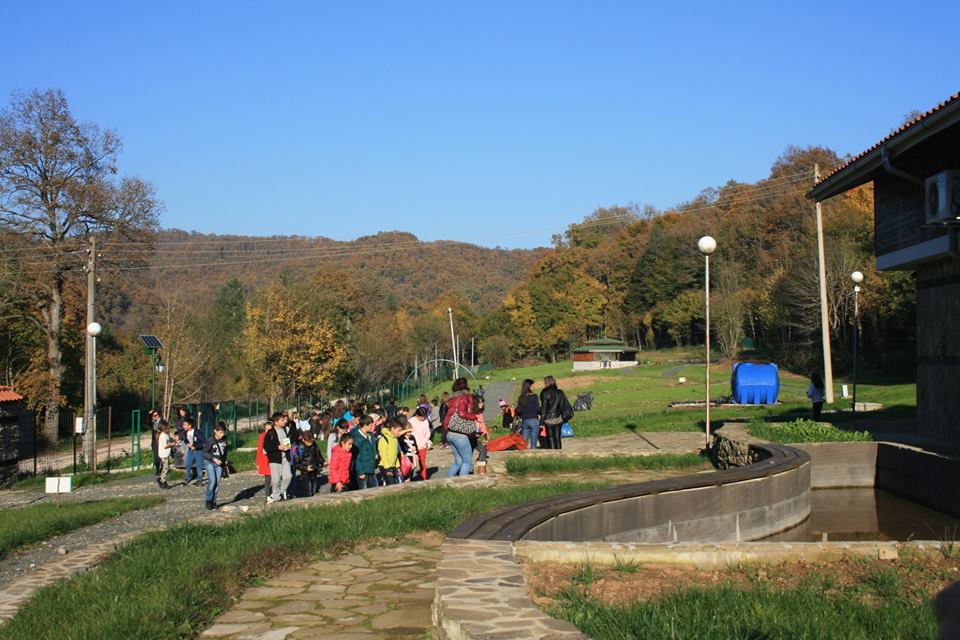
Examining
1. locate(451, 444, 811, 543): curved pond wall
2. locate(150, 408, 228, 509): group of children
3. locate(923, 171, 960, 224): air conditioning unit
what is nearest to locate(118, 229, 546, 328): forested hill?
locate(150, 408, 228, 509): group of children

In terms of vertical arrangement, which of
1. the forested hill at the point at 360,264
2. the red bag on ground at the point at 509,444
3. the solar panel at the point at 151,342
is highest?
the forested hill at the point at 360,264

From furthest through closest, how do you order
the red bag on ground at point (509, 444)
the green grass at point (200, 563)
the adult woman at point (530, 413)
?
the red bag on ground at point (509, 444) → the adult woman at point (530, 413) → the green grass at point (200, 563)

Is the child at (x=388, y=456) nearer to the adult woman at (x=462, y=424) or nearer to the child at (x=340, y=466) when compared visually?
the child at (x=340, y=466)

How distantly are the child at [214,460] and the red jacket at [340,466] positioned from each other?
7.14ft

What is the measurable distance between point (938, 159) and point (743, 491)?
953cm

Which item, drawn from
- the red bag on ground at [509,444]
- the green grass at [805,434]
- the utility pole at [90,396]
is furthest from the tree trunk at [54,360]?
the green grass at [805,434]

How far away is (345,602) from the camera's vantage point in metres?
6.90

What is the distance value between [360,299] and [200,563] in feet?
276

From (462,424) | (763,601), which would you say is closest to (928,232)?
(462,424)

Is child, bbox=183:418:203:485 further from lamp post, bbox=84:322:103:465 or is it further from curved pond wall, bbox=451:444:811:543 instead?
curved pond wall, bbox=451:444:811:543

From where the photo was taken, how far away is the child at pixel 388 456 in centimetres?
1530

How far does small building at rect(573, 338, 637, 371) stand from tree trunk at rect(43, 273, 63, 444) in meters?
51.5

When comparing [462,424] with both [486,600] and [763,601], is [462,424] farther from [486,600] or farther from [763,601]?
[486,600]

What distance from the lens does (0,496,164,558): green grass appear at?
498 inches
